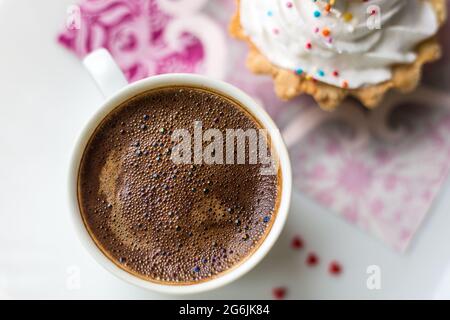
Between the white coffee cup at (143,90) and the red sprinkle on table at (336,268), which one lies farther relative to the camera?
the red sprinkle on table at (336,268)

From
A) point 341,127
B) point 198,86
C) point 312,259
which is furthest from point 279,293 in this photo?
point 198,86

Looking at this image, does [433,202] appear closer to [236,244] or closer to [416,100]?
[416,100]

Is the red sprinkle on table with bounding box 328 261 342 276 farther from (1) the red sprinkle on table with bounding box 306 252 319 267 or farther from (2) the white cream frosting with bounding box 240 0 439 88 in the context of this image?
(2) the white cream frosting with bounding box 240 0 439 88

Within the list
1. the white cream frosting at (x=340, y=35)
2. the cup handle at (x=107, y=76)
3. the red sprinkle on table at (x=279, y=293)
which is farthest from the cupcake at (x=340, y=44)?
the red sprinkle on table at (x=279, y=293)

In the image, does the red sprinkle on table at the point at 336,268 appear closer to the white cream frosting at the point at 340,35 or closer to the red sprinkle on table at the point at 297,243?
the red sprinkle on table at the point at 297,243

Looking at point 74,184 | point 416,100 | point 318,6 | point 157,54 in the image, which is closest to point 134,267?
point 74,184
